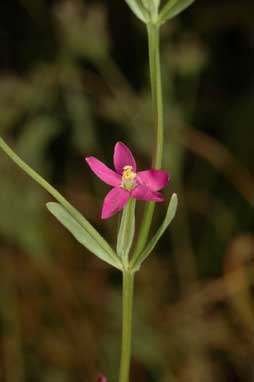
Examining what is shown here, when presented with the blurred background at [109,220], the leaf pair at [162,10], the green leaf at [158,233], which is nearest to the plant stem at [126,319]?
the green leaf at [158,233]

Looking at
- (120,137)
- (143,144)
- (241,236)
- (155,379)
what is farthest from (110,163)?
(155,379)

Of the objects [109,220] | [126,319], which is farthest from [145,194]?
[109,220]

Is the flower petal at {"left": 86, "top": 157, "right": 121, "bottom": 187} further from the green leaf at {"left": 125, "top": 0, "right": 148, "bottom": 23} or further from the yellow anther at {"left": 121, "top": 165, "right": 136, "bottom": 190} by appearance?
the green leaf at {"left": 125, "top": 0, "right": 148, "bottom": 23}

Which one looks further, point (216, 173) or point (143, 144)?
point (216, 173)

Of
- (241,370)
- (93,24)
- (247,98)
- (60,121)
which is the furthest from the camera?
(247,98)

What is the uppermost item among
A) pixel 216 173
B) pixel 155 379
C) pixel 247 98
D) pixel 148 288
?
pixel 247 98

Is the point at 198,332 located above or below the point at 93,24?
below

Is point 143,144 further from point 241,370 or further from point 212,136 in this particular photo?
point 241,370
